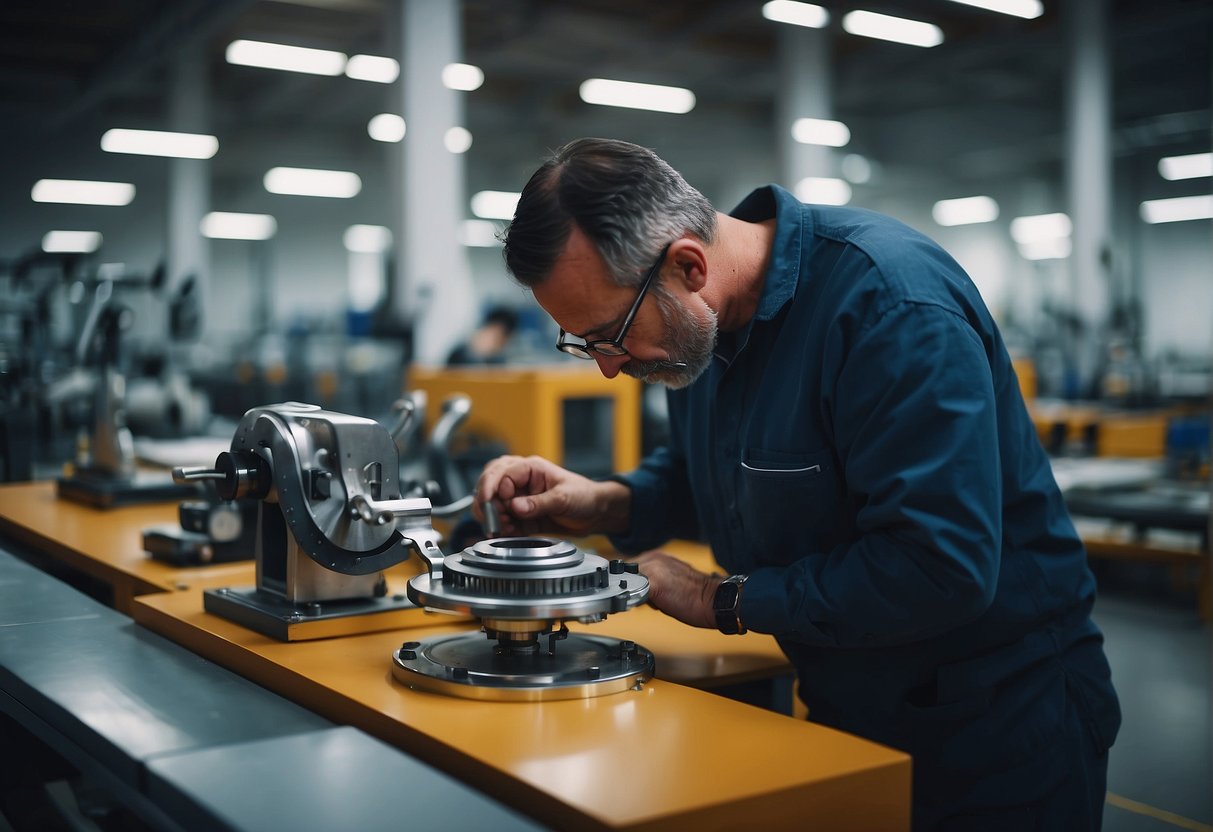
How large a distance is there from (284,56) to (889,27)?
439cm

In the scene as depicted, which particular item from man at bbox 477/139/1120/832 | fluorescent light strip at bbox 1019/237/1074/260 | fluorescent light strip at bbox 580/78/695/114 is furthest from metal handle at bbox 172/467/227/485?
fluorescent light strip at bbox 1019/237/1074/260

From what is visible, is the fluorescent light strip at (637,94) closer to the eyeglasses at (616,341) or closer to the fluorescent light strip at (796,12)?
the fluorescent light strip at (796,12)

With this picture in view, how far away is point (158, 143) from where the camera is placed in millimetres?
10953

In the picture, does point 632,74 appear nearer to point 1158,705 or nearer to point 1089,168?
point 1089,168

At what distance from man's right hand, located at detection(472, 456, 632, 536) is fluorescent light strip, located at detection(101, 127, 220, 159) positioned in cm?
980

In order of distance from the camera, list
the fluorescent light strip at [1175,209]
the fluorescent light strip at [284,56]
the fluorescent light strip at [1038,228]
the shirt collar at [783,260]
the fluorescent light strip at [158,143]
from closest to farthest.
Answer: the shirt collar at [783,260] < the fluorescent light strip at [284,56] < the fluorescent light strip at [158,143] < the fluorescent light strip at [1175,209] < the fluorescent light strip at [1038,228]

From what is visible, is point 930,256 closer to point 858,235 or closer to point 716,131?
point 858,235

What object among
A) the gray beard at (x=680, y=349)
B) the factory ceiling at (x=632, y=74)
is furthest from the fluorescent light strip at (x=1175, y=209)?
the gray beard at (x=680, y=349)

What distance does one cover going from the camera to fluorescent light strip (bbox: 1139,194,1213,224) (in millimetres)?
14531

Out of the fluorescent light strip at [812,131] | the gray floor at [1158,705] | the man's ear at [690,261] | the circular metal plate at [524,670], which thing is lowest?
the gray floor at [1158,705]

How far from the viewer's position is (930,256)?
1270mm

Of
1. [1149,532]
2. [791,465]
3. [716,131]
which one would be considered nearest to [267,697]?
[791,465]

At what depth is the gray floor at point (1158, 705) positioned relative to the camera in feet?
8.54

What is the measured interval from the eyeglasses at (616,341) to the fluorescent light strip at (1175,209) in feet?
50.0
